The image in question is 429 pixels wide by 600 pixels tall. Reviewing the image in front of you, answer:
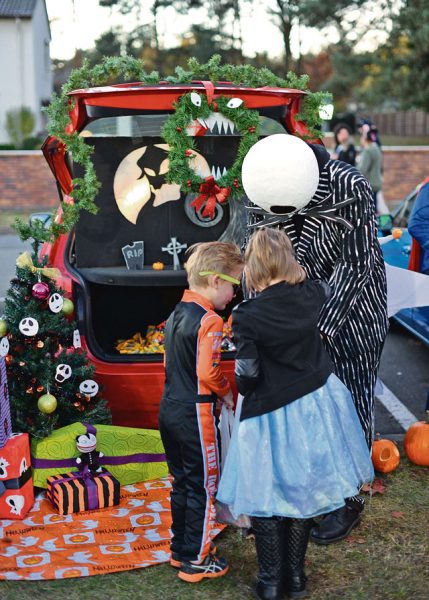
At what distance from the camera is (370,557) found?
3553 millimetres

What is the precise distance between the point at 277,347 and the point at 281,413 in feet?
0.88

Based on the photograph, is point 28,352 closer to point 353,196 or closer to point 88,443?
point 88,443

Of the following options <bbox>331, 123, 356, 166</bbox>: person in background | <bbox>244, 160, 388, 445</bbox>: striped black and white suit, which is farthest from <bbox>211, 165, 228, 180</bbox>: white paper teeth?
<bbox>331, 123, 356, 166</bbox>: person in background

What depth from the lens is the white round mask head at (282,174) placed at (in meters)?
3.30

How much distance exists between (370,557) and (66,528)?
142 cm

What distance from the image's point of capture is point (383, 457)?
14.6 feet

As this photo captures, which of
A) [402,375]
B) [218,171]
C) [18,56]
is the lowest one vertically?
[402,375]

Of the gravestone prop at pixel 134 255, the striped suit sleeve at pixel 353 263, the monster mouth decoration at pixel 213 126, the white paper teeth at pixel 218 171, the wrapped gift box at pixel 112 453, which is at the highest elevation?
the monster mouth decoration at pixel 213 126

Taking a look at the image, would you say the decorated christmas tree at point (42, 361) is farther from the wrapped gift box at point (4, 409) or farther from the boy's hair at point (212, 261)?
the boy's hair at point (212, 261)

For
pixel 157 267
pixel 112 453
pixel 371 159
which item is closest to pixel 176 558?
pixel 112 453

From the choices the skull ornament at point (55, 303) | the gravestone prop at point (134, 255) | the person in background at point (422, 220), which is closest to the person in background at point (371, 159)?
the person in background at point (422, 220)

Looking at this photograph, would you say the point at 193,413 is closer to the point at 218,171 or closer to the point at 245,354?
the point at 245,354

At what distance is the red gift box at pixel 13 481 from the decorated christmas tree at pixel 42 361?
245mm

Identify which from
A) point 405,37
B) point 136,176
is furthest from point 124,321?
point 405,37
